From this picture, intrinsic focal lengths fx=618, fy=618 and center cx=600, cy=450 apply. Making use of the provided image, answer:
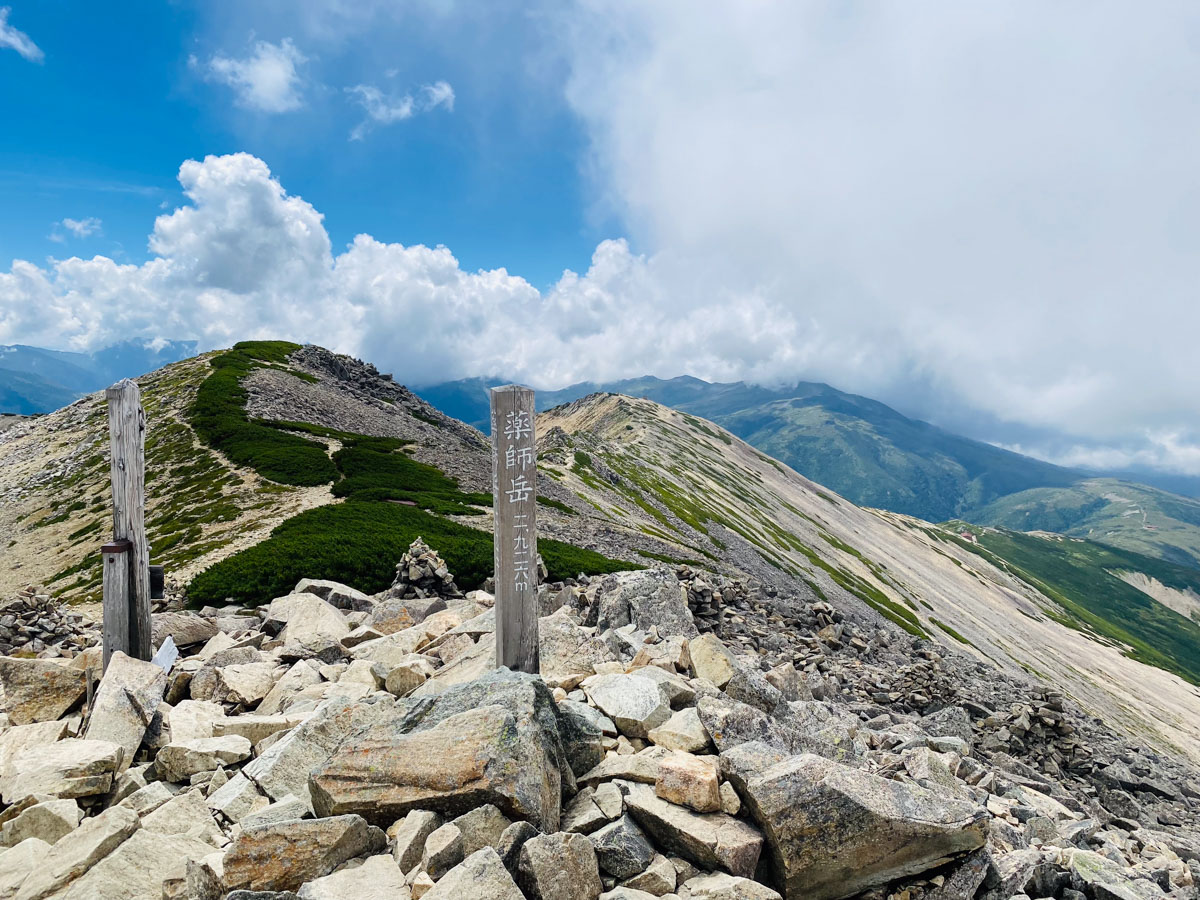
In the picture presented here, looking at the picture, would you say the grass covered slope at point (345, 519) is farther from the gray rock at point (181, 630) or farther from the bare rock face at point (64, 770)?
the bare rock face at point (64, 770)

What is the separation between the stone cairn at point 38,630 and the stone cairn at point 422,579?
9.37m

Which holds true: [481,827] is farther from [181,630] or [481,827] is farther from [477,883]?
[181,630]

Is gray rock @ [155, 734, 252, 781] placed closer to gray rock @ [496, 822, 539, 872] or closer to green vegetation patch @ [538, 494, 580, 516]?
gray rock @ [496, 822, 539, 872]

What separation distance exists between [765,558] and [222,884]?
88.5 metres

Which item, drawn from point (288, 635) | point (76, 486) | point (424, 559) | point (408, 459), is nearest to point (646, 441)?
point (408, 459)

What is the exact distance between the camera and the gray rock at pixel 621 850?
6.52 metres

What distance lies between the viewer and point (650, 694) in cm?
947

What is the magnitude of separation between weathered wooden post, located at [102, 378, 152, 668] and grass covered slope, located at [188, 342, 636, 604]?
13435 mm

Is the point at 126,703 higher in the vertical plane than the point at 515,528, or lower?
lower

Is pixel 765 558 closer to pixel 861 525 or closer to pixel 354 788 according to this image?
pixel 354 788

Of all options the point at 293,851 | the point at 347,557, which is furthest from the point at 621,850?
the point at 347,557

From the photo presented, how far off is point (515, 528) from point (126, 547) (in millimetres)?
7542

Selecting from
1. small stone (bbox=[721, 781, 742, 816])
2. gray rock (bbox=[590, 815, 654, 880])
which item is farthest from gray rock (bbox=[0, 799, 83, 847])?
small stone (bbox=[721, 781, 742, 816])

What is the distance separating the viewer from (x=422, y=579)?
975 inches
